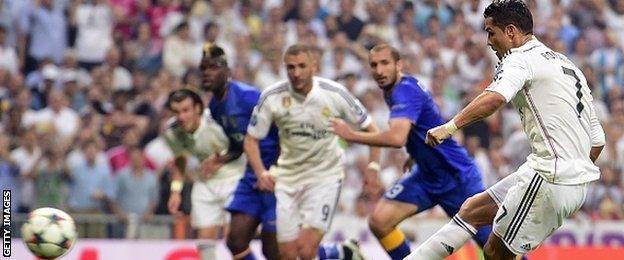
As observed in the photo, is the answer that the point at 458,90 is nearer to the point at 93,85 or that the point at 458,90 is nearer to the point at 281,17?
the point at 281,17

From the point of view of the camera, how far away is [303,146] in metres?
12.3

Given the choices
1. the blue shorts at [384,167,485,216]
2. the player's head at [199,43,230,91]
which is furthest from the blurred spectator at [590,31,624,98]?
the player's head at [199,43,230,91]

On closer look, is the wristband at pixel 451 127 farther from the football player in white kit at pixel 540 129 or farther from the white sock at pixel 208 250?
the white sock at pixel 208 250

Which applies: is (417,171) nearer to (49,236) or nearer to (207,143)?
(207,143)

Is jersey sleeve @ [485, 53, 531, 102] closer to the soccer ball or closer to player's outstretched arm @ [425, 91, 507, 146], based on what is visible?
player's outstretched arm @ [425, 91, 507, 146]

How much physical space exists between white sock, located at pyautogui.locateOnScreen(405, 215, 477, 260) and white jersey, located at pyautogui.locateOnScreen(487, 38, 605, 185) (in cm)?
91

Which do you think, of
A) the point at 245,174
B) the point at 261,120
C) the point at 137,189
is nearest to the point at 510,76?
the point at 261,120

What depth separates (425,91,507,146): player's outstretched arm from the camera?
8.59 m

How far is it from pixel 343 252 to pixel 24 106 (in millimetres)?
6477

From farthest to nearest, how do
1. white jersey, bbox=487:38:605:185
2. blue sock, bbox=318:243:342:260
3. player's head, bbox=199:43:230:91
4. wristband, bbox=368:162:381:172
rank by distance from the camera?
blue sock, bbox=318:243:342:260 → player's head, bbox=199:43:230:91 → wristband, bbox=368:162:381:172 → white jersey, bbox=487:38:605:185

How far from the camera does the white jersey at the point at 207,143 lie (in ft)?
44.0

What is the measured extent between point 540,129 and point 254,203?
4.29m

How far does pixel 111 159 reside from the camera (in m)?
17.4

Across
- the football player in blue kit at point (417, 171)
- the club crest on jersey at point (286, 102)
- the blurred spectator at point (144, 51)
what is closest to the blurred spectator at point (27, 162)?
the blurred spectator at point (144, 51)
